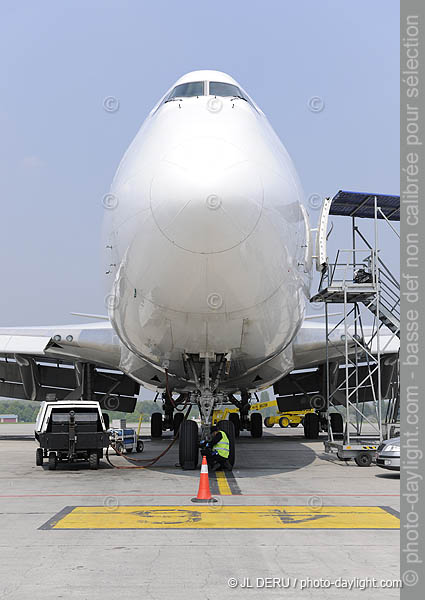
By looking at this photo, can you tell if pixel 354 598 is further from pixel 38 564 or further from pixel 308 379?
pixel 308 379

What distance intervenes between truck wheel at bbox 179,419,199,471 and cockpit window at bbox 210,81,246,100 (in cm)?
550

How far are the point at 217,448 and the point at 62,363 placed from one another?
1132 cm

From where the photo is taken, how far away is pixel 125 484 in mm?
10805

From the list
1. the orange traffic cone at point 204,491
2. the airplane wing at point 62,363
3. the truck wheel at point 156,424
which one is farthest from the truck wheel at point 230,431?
the truck wheel at point 156,424

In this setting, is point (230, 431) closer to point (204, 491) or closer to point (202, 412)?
point (202, 412)

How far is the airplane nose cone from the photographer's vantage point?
8.80 meters

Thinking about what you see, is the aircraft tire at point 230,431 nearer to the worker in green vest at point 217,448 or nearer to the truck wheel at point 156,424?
the worker in green vest at point 217,448

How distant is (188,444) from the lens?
11.8 meters

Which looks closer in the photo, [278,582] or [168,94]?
[278,582]

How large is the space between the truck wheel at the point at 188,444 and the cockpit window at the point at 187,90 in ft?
17.8

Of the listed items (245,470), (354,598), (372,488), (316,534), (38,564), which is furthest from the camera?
(245,470)

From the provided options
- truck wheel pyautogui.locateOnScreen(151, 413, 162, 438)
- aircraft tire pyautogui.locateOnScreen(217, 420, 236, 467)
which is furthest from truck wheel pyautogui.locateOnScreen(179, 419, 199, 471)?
truck wheel pyautogui.locateOnScreen(151, 413, 162, 438)

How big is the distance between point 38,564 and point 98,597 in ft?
3.64

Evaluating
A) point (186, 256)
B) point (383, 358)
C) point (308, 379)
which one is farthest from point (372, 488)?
point (308, 379)
